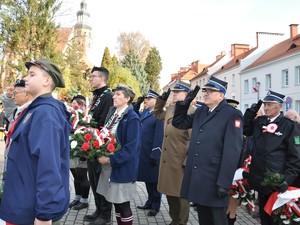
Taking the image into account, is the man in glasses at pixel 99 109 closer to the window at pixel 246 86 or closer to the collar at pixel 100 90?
the collar at pixel 100 90

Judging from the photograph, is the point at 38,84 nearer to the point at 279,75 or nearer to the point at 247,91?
the point at 279,75

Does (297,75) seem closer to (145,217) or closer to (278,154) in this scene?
(145,217)

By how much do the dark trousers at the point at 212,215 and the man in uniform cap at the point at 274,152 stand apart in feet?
2.70

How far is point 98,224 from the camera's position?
5.19 m

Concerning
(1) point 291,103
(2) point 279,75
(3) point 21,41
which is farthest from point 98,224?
(2) point 279,75

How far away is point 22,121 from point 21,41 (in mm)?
21074

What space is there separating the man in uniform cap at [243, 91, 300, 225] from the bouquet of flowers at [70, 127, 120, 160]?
187 cm

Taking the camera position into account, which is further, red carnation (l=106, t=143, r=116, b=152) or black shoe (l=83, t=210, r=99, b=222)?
black shoe (l=83, t=210, r=99, b=222)

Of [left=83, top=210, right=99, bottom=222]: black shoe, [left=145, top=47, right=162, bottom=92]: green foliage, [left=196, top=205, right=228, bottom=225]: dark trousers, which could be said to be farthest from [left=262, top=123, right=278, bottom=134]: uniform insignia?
[left=145, top=47, right=162, bottom=92]: green foliage

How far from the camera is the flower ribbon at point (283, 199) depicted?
4.14 metres

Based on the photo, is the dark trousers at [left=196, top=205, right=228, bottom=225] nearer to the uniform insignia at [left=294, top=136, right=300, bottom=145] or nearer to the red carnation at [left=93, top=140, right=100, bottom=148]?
the uniform insignia at [left=294, top=136, right=300, bottom=145]

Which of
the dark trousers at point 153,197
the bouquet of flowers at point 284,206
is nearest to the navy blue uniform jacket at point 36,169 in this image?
the bouquet of flowers at point 284,206

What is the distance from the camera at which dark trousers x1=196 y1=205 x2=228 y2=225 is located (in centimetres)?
373

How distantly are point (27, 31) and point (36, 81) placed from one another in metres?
21.1
